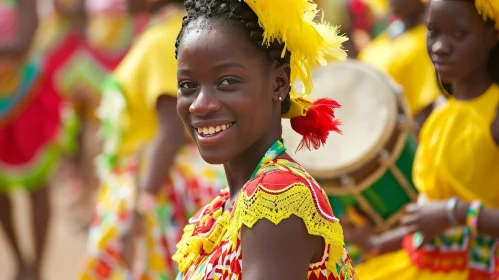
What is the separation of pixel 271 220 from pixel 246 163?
13.1 inches

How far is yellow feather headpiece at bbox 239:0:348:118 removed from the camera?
2.56 metres

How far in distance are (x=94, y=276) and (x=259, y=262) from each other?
2.85 metres

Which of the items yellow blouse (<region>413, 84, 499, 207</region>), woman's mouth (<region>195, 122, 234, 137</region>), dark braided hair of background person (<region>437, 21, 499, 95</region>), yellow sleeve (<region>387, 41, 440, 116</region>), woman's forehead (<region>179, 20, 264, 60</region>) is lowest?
yellow sleeve (<region>387, 41, 440, 116</region>)

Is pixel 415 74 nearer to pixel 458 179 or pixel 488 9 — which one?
pixel 458 179

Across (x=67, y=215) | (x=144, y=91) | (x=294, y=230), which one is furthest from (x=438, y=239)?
(x=67, y=215)

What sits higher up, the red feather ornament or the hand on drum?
the red feather ornament

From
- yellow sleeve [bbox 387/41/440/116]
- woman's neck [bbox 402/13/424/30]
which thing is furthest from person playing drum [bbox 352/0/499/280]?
woman's neck [bbox 402/13/424/30]

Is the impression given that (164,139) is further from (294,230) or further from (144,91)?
(294,230)

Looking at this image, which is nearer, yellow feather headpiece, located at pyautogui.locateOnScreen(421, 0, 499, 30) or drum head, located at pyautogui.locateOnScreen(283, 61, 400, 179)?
yellow feather headpiece, located at pyautogui.locateOnScreen(421, 0, 499, 30)

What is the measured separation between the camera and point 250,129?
2.56 metres

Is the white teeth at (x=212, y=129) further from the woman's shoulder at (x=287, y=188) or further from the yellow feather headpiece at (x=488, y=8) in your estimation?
the yellow feather headpiece at (x=488, y=8)

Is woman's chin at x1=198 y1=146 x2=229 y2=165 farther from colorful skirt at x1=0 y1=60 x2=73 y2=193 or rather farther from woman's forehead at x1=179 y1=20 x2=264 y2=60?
colorful skirt at x1=0 y1=60 x2=73 y2=193

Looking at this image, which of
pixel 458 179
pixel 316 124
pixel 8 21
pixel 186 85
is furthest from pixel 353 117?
pixel 8 21

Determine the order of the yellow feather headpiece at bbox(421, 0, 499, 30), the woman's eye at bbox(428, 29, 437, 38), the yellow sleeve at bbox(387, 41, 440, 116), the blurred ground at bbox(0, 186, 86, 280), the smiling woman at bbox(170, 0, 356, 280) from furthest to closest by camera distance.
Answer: the blurred ground at bbox(0, 186, 86, 280) < the yellow sleeve at bbox(387, 41, 440, 116) < the woman's eye at bbox(428, 29, 437, 38) < the yellow feather headpiece at bbox(421, 0, 499, 30) < the smiling woman at bbox(170, 0, 356, 280)
